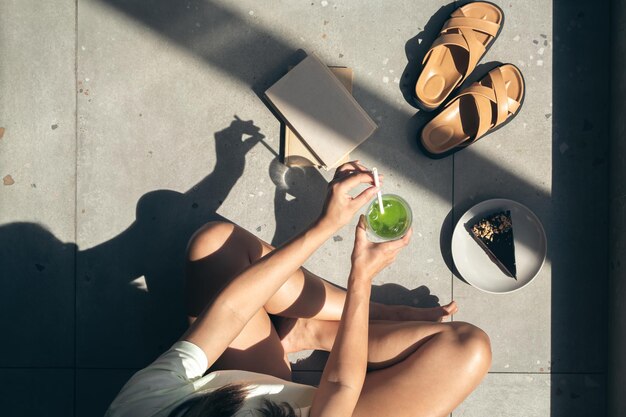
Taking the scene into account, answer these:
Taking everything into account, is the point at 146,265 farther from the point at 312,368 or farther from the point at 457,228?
the point at 457,228

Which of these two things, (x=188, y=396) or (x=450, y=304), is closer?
(x=188, y=396)

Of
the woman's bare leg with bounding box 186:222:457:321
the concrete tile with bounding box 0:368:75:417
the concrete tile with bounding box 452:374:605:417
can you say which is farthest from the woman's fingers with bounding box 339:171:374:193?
the concrete tile with bounding box 0:368:75:417

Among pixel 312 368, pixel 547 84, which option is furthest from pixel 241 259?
pixel 547 84

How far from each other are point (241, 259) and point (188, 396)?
1.53ft

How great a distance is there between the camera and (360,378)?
3.90 feet

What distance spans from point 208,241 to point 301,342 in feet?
1.50

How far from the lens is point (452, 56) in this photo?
1.66 meters

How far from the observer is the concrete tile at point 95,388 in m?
1.72

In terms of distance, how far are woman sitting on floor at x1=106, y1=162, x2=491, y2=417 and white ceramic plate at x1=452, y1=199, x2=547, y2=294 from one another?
0.15 m

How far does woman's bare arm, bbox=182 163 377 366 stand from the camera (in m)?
1.14

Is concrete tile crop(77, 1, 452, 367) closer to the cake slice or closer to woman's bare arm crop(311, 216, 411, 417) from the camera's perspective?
the cake slice

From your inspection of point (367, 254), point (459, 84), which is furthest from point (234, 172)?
point (459, 84)

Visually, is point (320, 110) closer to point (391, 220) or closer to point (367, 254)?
point (391, 220)

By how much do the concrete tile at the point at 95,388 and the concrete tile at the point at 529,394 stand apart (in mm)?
1183
